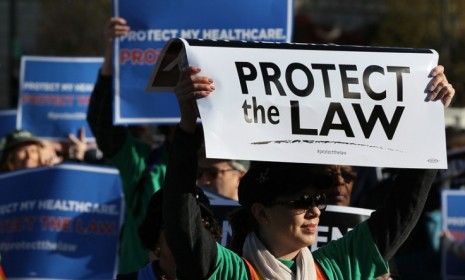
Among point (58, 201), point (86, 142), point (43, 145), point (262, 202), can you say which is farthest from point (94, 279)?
point (262, 202)

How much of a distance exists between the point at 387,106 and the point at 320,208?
391mm

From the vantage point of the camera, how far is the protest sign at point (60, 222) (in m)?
8.25

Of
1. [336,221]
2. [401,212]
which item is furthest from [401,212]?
[336,221]

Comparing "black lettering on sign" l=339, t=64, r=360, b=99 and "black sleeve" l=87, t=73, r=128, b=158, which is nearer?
"black lettering on sign" l=339, t=64, r=360, b=99

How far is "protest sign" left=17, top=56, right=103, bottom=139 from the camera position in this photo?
10.8 m

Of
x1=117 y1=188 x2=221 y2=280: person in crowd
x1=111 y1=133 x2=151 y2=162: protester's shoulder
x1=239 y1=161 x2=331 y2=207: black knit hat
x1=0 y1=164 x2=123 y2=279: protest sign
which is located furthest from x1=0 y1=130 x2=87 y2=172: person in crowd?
x1=239 y1=161 x2=331 y2=207: black knit hat

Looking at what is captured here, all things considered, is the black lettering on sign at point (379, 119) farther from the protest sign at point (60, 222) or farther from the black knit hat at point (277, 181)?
the protest sign at point (60, 222)

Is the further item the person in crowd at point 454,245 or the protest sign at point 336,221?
the person in crowd at point 454,245

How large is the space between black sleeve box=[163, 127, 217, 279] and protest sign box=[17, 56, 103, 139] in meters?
6.29

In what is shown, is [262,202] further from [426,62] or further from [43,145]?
[43,145]

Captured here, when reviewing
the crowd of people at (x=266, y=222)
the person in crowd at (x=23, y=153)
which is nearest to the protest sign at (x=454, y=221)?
the person in crowd at (x=23, y=153)

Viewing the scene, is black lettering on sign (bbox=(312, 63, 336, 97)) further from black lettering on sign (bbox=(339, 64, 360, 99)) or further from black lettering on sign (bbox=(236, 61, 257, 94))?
black lettering on sign (bbox=(236, 61, 257, 94))

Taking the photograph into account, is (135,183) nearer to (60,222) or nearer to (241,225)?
(60,222)

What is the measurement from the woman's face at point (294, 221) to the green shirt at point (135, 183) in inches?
99.3
